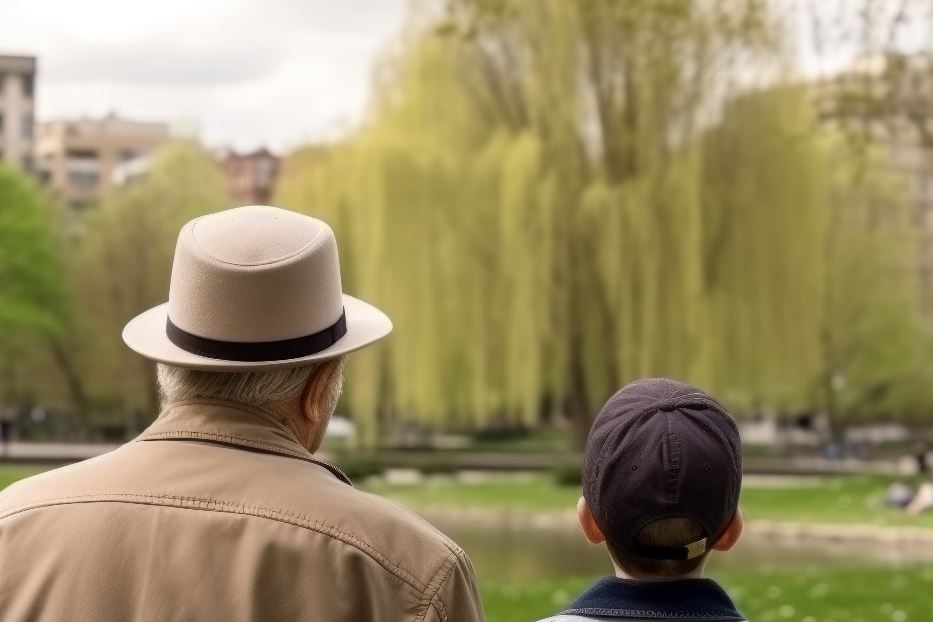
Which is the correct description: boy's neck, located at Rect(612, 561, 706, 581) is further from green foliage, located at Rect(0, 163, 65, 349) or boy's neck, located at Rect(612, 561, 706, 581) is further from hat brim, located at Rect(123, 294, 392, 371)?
green foliage, located at Rect(0, 163, 65, 349)

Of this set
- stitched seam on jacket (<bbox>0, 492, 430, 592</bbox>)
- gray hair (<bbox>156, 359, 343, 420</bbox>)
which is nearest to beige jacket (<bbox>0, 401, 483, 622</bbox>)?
stitched seam on jacket (<bbox>0, 492, 430, 592</bbox>)

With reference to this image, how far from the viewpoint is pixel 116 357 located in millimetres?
48000

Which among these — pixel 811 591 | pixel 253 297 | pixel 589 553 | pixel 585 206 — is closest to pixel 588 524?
pixel 253 297

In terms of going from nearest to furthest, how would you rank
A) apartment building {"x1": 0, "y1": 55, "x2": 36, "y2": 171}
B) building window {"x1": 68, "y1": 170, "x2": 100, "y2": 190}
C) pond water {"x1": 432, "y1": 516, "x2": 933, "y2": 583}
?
pond water {"x1": 432, "y1": 516, "x2": 933, "y2": 583} < apartment building {"x1": 0, "y1": 55, "x2": 36, "y2": 171} < building window {"x1": 68, "y1": 170, "x2": 100, "y2": 190}

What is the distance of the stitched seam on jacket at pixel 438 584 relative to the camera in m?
2.16

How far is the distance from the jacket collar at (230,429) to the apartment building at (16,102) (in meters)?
108

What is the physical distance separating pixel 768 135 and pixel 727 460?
2416cm

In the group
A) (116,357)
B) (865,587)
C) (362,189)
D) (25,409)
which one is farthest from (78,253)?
(865,587)

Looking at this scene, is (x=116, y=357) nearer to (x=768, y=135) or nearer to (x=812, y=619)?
(x=768, y=135)

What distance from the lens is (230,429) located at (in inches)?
91.1

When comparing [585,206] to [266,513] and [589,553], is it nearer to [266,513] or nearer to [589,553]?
[589,553]

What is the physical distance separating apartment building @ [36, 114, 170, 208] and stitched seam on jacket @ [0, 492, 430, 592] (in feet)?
359

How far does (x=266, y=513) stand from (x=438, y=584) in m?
0.26

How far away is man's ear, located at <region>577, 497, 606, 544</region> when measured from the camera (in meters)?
2.84
